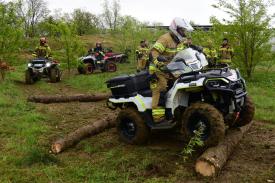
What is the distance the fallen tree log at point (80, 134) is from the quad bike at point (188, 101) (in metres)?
0.71

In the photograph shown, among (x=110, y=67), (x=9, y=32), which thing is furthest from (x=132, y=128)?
(x=110, y=67)

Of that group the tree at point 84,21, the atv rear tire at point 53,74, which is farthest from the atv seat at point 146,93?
the tree at point 84,21

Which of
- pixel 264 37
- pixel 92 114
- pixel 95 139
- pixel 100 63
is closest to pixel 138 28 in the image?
pixel 100 63

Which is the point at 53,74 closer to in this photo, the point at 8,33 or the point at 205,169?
the point at 8,33

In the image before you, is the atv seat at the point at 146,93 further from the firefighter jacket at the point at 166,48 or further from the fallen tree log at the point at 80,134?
the fallen tree log at the point at 80,134

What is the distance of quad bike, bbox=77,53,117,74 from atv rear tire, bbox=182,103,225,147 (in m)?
16.4

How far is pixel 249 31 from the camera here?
17.8 metres

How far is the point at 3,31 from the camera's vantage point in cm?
1719

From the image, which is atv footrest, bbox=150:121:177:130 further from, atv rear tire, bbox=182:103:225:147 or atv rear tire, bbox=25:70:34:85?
atv rear tire, bbox=25:70:34:85

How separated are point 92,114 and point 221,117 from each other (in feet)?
16.3

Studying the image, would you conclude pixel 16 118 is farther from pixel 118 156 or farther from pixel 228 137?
pixel 228 137

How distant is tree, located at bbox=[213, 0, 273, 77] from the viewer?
57.7ft

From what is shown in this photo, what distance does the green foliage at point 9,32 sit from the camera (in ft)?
56.6

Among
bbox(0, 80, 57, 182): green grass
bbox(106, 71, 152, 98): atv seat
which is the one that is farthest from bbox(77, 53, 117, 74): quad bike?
bbox(106, 71, 152, 98): atv seat
